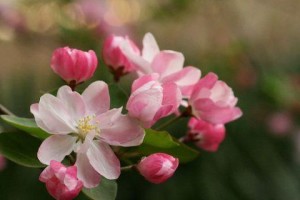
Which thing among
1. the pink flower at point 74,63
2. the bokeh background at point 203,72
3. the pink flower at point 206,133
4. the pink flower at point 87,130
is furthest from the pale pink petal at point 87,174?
the bokeh background at point 203,72

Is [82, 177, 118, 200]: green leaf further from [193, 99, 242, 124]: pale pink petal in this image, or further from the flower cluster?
[193, 99, 242, 124]: pale pink petal

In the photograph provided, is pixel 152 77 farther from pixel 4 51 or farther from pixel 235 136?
pixel 4 51

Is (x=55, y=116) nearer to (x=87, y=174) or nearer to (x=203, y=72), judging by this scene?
(x=87, y=174)

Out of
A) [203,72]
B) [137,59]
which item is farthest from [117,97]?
[203,72]

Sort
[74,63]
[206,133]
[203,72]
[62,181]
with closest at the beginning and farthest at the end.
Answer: [62,181], [74,63], [206,133], [203,72]

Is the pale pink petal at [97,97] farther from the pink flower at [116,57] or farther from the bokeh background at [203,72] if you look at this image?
the bokeh background at [203,72]

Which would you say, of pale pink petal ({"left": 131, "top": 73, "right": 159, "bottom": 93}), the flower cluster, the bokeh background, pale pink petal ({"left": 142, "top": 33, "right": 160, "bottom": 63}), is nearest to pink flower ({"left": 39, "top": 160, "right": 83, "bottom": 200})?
the flower cluster
